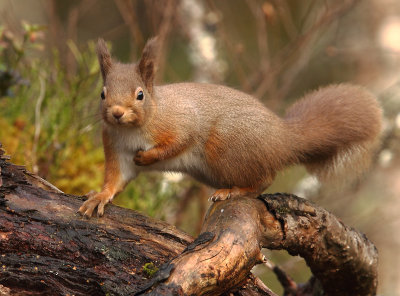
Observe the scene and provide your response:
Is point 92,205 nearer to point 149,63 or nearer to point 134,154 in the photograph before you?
point 134,154

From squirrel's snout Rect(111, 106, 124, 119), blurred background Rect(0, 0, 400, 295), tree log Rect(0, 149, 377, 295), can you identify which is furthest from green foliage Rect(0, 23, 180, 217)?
tree log Rect(0, 149, 377, 295)

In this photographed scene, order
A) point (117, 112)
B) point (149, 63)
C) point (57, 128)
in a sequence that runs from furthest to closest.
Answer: point (57, 128), point (149, 63), point (117, 112)

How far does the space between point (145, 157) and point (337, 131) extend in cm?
97

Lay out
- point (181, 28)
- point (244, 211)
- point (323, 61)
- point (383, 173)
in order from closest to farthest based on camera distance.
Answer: point (244, 211)
point (181, 28)
point (383, 173)
point (323, 61)

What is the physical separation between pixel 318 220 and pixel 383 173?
12.4 ft

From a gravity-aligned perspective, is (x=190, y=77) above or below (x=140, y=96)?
above

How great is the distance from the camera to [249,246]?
195 cm

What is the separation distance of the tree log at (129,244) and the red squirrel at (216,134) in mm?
249

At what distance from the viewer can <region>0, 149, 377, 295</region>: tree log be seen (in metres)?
1.79

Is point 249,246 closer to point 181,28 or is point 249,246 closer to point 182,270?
point 182,270

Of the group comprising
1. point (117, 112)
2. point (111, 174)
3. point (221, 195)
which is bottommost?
point (111, 174)

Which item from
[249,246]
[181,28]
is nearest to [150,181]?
[181,28]

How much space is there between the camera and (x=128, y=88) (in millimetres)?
2457

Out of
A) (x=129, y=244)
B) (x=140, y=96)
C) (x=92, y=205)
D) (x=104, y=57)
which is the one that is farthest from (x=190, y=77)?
(x=129, y=244)
